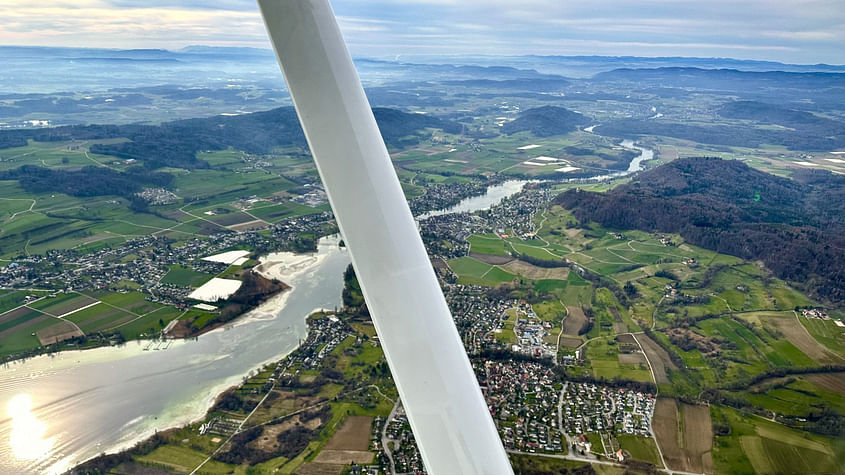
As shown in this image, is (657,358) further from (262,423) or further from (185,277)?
(185,277)

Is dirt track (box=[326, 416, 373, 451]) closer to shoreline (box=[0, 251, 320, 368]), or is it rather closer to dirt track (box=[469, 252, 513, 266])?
shoreline (box=[0, 251, 320, 368])

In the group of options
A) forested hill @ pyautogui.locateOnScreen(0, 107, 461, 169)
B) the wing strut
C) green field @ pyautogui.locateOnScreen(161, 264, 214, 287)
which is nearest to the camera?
the wing strut

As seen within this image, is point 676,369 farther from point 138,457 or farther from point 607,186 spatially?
point 607,186

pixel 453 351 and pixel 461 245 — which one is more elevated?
pixel 453 351

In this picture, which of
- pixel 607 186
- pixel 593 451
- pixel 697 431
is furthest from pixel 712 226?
pixel 593 451

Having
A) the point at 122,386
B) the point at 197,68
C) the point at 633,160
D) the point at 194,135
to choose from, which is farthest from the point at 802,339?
the point at 197,68

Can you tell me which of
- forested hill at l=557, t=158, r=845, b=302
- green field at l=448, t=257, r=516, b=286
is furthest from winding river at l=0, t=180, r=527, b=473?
forested hill at l=557, t=158, r=845, b=302

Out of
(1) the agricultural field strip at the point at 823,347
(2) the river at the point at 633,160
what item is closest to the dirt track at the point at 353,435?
(1) the agricultural field strip at the point at 823,347
